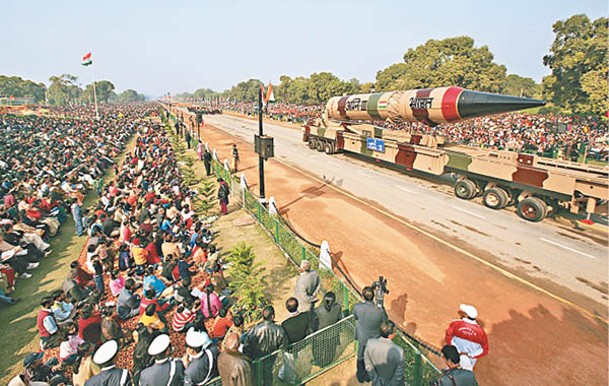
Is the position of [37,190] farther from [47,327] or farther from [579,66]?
[579,66]

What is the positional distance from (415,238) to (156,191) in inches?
404

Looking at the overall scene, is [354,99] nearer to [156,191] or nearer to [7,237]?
[156,191]

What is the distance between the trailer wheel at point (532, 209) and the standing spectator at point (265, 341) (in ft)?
38.4

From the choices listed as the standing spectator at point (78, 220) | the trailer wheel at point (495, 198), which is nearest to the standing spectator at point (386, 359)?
the trailer wheel at point (495, 198)

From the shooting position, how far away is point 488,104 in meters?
12.7

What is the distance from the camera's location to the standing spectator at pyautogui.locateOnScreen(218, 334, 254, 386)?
408cm

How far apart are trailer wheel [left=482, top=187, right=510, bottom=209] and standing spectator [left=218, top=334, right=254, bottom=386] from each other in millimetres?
12845

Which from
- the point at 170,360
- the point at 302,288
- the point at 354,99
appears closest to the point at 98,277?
the point at 170,360

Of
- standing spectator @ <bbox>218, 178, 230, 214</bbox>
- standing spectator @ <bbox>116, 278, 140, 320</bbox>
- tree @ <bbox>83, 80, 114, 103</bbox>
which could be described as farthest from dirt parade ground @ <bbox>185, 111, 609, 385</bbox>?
tree @ <bbox>83, 80, 114, 103</bbox>

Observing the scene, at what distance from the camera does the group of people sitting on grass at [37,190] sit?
928 cm

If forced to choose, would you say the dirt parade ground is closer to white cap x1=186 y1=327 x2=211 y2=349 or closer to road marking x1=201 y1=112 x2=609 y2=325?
road marking x1=201 y1=112 x2=609 y2=325

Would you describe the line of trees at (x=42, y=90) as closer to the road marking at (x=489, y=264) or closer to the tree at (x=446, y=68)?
the tree at (x=446, y=68)

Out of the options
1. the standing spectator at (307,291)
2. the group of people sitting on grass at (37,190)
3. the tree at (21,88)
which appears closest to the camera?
the standing spectator at (307,291)

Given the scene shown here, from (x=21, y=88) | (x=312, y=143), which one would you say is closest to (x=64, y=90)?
(x=21, y=88)
